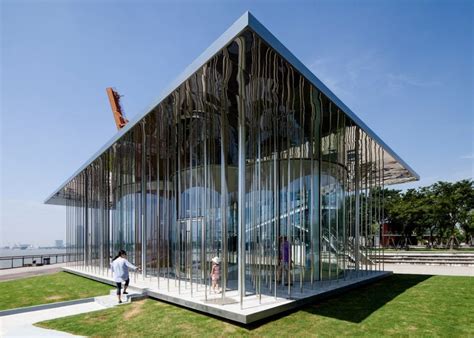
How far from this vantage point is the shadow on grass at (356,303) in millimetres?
8273

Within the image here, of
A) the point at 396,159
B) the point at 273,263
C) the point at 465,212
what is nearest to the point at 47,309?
the point at 273,263

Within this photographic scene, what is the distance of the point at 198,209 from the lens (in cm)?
1151

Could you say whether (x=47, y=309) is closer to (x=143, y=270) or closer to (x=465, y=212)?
(x=143, y=270)

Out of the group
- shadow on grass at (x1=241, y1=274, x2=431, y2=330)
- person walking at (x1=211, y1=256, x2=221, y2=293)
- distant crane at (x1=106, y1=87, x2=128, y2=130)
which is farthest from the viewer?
distant crane at (x1=106, y1=87, x2=128, y2=130)

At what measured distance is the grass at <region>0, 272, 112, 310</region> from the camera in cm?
1139

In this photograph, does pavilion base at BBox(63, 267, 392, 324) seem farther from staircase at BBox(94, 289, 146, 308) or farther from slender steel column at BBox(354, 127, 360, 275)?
slender steel column at BBox(354, 127, 360, 275)

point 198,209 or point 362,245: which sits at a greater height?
point 198,209

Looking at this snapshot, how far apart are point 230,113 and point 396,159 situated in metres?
9.19

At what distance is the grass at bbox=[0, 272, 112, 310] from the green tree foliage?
39696 mm

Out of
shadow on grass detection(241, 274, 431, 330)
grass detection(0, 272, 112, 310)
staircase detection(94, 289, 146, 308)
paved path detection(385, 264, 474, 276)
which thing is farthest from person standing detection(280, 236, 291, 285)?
paved path detection(385, 264, 474, 276)

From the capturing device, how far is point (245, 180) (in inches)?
431

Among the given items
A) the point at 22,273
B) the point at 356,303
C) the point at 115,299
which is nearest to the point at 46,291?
the point at 115,299

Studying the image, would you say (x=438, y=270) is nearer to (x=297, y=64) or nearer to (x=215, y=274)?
(x=215, y=274)

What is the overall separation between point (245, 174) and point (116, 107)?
26.6 m
